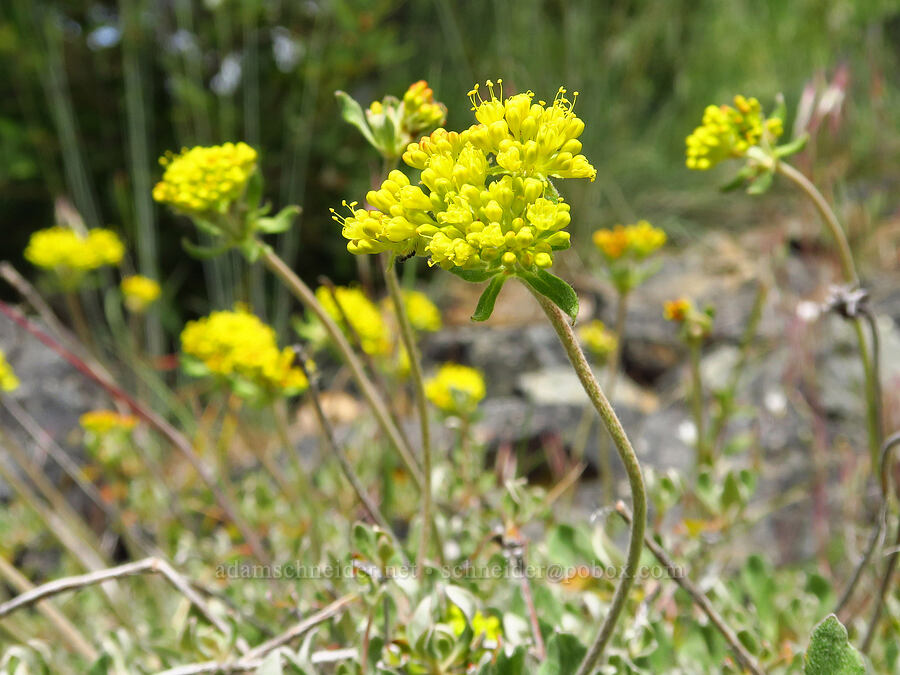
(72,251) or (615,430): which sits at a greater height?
(615,430)

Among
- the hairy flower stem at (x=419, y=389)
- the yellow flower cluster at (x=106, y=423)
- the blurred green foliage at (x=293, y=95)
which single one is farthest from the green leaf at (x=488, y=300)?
the blurred green foliage at (x=293, y=95)

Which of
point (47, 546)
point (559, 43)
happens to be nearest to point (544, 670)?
point (47, 546)

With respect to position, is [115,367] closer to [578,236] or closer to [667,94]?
[578,236]

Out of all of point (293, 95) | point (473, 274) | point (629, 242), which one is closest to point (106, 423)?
point (629, 242)

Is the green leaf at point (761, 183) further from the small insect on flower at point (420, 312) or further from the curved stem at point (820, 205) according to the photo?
the small insect on flower at point (420, 312)

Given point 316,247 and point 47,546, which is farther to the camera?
point 316,247

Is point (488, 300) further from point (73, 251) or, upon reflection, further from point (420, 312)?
point (73, 251)
